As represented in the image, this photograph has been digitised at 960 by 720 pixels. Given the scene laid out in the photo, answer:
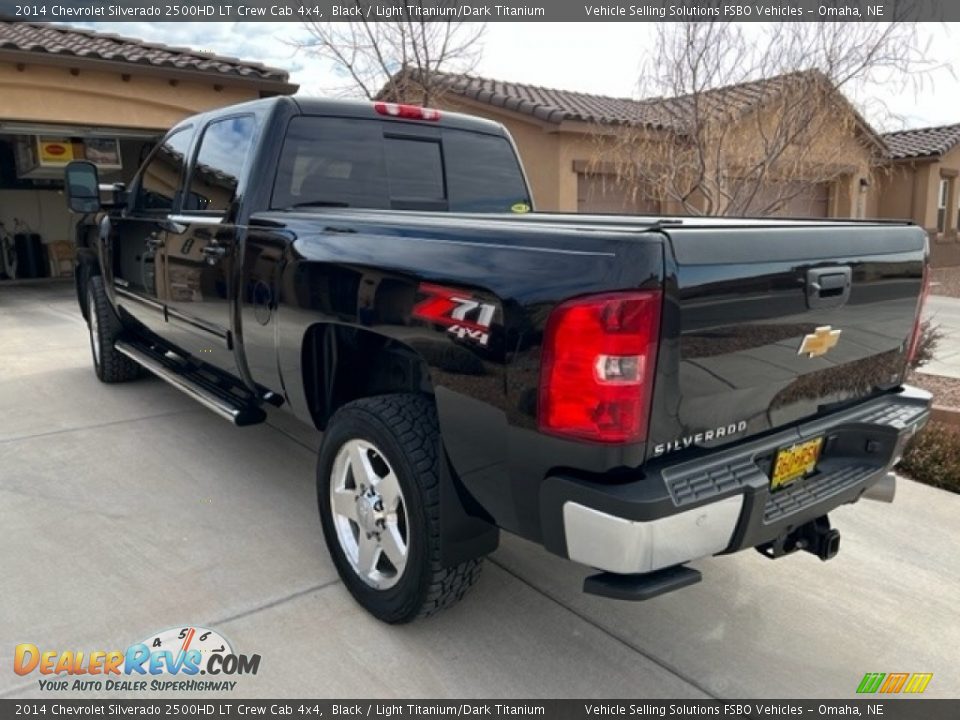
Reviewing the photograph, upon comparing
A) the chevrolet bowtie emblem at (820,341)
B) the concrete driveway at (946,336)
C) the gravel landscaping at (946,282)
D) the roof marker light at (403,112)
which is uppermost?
the roof marker light at (403,112)

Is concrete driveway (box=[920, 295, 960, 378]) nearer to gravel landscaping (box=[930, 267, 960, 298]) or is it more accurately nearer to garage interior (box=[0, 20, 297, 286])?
gravel landscaping (box=[930, 267, 960, 298])

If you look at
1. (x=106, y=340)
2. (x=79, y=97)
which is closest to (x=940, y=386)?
(x=106, y=340)

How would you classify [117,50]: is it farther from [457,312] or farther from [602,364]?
Result: [602,364]

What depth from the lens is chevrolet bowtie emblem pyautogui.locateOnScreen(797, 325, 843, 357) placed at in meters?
2.35

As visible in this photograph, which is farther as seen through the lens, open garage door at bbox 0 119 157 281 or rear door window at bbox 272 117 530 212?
open garage door at bbox 0 119 157 281

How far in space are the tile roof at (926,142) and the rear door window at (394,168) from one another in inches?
664

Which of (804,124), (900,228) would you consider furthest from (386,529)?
(804,124)

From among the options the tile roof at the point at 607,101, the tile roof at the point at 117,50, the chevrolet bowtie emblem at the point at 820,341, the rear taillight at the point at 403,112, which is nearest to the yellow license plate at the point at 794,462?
the chevrolet bowtie emblem at the point at 820,341

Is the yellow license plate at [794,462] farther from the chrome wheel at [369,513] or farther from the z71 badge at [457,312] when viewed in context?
the chrome wheel at [369,513]

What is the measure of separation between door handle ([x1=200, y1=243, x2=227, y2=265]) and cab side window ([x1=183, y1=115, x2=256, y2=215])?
0.61ft

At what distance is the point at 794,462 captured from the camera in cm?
243

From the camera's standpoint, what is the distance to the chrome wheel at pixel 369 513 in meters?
2.72

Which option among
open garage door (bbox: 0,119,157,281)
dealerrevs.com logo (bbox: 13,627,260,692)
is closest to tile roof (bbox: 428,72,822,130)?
dealerrevs.com logo (bbox: 13,627,260,692)

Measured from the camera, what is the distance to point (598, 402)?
1975 millimetres
